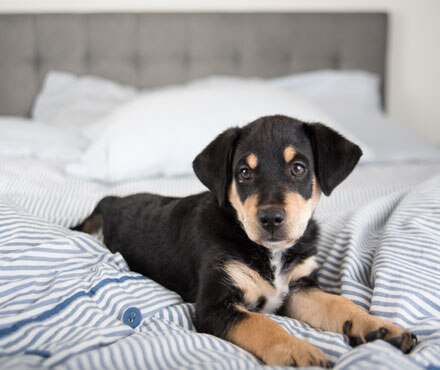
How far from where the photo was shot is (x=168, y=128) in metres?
2.55

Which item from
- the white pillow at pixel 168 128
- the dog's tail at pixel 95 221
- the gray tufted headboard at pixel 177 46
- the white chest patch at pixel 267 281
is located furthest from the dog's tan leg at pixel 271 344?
the gray tufted headboard at pixel 177 46

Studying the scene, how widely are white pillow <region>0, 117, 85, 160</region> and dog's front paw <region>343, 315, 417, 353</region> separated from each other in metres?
2.16

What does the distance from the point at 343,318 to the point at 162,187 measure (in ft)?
4.61

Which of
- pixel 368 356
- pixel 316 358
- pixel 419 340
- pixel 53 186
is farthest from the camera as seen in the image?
pixel 53 186

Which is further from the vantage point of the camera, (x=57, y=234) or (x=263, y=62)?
(x=263, y=62)

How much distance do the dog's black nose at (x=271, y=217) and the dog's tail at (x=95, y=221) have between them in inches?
32.9

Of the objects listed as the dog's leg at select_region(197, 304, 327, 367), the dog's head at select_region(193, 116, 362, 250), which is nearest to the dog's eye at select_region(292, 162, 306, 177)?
the dog's head at select_region(193, 116, 362, 250)

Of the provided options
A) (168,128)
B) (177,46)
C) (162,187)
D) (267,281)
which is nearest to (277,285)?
(267,281)

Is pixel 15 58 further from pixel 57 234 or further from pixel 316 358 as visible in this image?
pixel 316 358

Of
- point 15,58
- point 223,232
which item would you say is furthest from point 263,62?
point 223,232

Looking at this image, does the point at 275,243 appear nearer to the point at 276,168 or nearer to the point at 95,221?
the point at 276,168

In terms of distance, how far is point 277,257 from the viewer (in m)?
1.44

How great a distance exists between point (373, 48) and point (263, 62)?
2.92ft

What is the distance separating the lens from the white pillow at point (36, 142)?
279 centimetres
